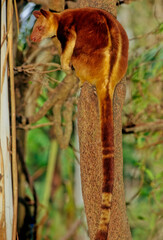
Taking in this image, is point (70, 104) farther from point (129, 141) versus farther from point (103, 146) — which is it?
point (129, 141)

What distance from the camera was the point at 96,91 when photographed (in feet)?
6.70

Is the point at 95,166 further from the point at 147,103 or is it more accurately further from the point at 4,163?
the point at 147,103

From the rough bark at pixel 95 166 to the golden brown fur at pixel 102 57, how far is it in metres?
0.09

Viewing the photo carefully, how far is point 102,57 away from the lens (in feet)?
6.85

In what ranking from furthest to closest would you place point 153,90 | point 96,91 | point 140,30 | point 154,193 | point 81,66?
point 140,30
point 153,90
point 154,193
point 81,66
point 96,91

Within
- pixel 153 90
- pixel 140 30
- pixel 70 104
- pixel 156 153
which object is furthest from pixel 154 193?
pixel 140 30

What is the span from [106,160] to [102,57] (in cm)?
59

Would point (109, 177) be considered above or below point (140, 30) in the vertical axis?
below

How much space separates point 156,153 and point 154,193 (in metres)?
0.69

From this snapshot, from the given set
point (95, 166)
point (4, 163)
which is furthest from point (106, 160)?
point (4, 163)

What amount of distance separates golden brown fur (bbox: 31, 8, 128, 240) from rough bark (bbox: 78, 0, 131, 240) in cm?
9

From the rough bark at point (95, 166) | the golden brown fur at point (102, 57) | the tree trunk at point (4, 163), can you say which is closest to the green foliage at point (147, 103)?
the golden brown fur at point (102, 57)

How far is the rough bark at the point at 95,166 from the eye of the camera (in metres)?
1.99

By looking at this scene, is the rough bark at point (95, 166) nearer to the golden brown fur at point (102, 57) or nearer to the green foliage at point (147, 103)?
the golden brown fur at point (102, 57)
